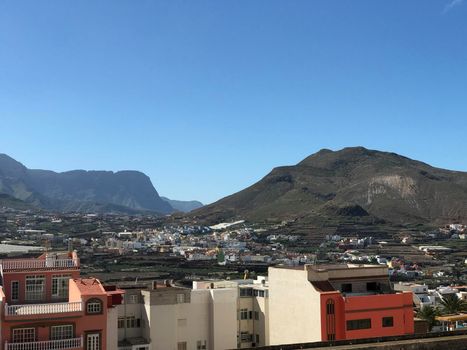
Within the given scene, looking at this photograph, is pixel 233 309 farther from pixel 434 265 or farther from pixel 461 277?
pixel 434 265

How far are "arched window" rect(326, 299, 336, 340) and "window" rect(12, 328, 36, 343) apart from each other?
17.2 meters

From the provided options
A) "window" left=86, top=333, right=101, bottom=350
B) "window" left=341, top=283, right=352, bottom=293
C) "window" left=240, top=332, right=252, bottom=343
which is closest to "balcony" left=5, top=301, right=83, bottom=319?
"window" left=86, top=333, right=101, bottom=350

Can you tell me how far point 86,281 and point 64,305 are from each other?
327cm

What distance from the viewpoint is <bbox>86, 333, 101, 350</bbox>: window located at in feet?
83.5

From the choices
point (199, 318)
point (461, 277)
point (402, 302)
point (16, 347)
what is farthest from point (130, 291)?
point (461, 277)

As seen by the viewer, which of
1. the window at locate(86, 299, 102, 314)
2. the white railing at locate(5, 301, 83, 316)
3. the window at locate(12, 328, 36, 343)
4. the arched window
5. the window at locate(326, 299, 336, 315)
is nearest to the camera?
the window at locate(12, 328, 36, 343)

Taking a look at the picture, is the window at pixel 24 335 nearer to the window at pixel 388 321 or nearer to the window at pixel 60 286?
the window at pixel 60 286

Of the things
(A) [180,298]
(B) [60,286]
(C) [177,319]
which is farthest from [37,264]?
(C) [177,319]

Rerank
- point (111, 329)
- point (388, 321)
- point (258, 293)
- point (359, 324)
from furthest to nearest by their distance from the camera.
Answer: point (258, 293) < point (388, 321) < point (359, 324) < point (111, 329)

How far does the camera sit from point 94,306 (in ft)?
84.5

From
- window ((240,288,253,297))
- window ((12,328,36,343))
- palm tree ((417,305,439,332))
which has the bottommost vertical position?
palm tree ((417,305,439,332))

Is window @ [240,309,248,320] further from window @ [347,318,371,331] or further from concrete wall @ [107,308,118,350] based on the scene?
concrete wall @ [107,308,118,350]

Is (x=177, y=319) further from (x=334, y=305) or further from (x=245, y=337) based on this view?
(x=334, y=305)

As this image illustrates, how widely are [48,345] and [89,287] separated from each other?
11.7 feet
